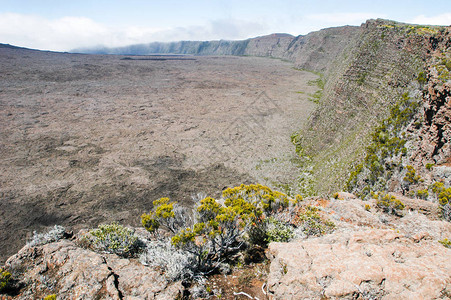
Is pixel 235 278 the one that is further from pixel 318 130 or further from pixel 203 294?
pixel 318 130

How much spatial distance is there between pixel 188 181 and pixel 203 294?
14.2m

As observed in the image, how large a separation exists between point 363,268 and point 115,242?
229 inches

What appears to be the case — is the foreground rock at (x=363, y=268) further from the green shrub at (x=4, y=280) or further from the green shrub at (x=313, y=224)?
the green shrub at (x=4, y=280)

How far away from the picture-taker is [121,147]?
→ 24.0 m

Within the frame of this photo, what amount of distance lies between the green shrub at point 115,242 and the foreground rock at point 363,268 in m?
3.81

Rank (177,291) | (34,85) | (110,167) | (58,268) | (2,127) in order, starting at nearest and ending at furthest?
(177,291)
(58,268)
(110,167)
(2,127)
(34,85)

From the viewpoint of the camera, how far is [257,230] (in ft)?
23.1

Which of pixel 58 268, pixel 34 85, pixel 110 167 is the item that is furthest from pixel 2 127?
pixel 58 268

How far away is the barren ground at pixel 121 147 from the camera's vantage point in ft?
51.5

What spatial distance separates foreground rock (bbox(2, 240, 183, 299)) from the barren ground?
901 centimetres

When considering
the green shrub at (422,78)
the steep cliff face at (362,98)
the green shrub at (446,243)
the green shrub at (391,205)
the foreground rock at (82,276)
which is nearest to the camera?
the foreground rock at (82,276)

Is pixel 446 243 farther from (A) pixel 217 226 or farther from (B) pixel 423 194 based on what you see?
(A) pixel 217 226

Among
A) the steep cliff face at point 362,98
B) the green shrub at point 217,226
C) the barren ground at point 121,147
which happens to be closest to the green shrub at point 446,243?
the green shrub at point 217,226

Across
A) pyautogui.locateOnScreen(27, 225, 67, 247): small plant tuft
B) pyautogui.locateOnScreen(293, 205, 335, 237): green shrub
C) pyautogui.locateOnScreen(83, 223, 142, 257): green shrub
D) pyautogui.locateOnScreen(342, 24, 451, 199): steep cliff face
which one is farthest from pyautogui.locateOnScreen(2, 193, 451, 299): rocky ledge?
pyautogui.locateOnScreen(342, 24, 451, 199): steep cliff face
